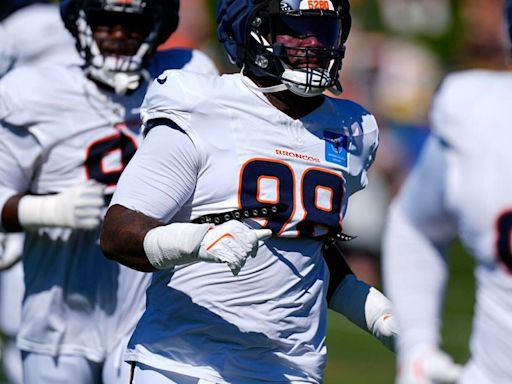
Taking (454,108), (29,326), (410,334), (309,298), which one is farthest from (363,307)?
(29,326)

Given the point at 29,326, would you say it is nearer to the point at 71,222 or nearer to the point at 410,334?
the point at 71,222

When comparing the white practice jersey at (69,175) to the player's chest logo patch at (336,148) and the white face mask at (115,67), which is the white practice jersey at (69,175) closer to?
the white face mask at (115,67)

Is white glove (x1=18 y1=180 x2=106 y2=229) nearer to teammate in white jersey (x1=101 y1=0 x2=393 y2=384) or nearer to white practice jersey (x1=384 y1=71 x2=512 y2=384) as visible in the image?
teammate in white jersey (x1=101 y1=0 x2=393 y2=384)

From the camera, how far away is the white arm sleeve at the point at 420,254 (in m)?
3.09

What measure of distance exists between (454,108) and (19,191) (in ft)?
6.82

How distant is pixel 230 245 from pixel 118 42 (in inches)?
61.7

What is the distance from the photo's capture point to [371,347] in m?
8.98

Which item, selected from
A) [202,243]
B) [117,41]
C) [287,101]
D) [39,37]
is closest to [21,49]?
[39,37]

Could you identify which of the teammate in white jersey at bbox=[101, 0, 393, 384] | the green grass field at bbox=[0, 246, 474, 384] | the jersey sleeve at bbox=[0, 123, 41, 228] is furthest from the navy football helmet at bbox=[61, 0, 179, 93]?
the green grass field at bbox=[0, 246, 474, 384]

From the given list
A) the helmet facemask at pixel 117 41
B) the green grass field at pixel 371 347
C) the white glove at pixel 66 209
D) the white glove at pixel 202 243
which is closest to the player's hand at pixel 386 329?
the white glove at pixel 202 243

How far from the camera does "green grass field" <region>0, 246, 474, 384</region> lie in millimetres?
8023

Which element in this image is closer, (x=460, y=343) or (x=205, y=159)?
(x=205, y=159)

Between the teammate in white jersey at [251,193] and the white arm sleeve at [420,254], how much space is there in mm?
480

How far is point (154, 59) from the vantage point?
485 cm
